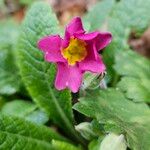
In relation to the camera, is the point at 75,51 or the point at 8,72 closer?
the point at 75,51

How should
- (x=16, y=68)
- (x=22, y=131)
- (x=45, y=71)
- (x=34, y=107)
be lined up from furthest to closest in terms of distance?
(x=16, y=68)
(x=34, y=107)
(x=45, y=71)
(x=22, y=131)

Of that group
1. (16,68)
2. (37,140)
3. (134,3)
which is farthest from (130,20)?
(37,140)

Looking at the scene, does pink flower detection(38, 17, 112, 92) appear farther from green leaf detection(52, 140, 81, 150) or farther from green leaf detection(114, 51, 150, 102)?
green leaf detection(114, 51, 150, 102)

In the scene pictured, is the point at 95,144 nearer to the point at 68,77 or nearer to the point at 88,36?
the point at 68,77

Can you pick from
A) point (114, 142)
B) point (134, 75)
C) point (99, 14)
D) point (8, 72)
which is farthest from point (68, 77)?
point (99, 14)

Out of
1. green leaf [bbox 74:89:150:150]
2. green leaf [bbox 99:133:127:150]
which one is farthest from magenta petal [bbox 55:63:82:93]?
green leaf [bbox 99:133:127:150]

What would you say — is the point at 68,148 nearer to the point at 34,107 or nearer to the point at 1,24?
the point at 34,107
